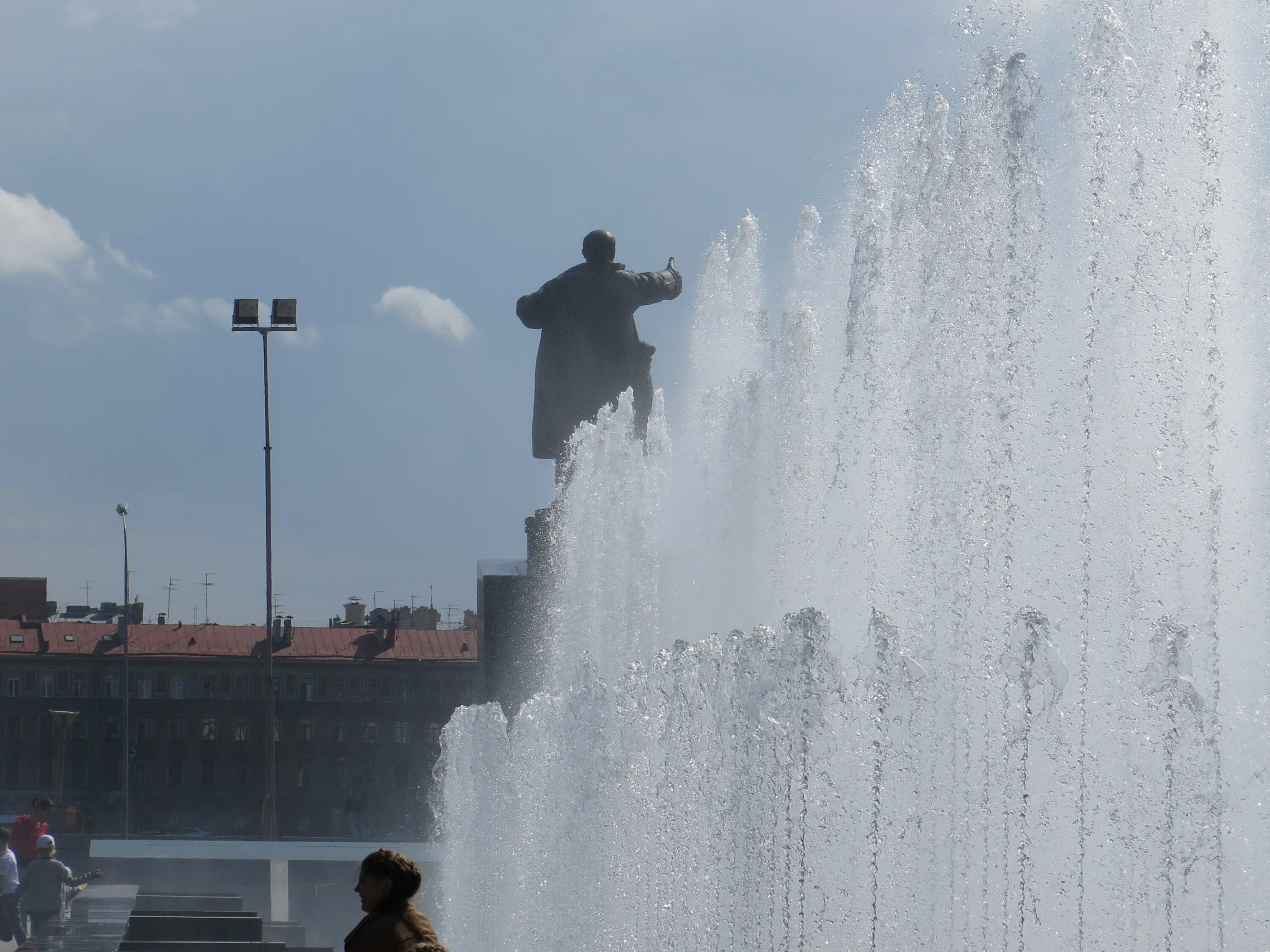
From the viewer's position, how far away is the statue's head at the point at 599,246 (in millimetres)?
12234

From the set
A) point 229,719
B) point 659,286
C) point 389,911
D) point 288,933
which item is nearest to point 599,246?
point 659,286

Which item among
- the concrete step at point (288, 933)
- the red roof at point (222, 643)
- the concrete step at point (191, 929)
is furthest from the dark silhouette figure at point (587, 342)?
the red roof at point (222, 643)

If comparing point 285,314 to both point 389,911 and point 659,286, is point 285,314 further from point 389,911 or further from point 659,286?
point 389,911

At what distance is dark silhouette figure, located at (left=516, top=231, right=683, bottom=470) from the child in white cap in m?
4.79

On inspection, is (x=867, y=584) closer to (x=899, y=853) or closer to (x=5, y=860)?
(x=899, y=853)

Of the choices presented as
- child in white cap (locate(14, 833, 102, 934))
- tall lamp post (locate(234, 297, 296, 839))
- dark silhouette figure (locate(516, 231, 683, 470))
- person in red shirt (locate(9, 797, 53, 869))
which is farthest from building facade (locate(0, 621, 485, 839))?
child in white cap (locate(14, 833, 102, 934))

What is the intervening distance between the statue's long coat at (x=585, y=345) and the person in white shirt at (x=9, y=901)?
5060mm

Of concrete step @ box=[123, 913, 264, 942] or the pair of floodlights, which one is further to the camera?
the pair of floodlights

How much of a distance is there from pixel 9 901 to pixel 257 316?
13775mm

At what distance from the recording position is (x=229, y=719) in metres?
57.8

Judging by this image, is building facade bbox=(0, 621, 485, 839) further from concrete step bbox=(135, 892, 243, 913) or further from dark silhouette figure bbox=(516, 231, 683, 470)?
concrete step bbox=(135, 892, 243, 913)

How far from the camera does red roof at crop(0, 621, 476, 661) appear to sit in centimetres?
5688

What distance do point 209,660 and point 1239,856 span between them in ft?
175

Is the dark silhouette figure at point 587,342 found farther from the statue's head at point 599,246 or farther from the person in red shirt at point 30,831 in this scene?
the person in red shirt at point 30,831
